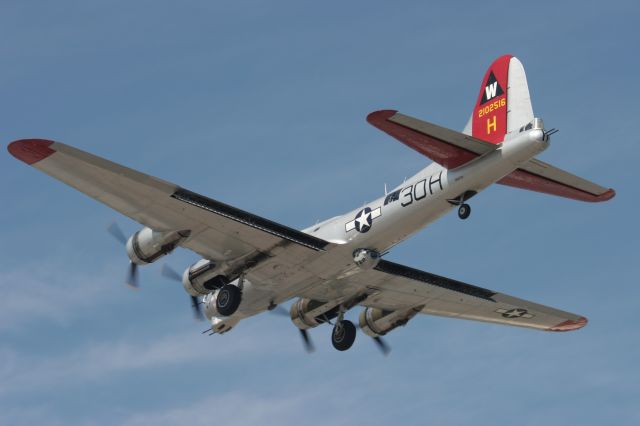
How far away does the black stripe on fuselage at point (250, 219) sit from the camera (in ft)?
126

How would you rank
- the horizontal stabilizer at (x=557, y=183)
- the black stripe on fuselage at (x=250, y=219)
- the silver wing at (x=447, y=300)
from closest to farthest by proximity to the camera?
the horizontal stabilizer at (x=557, y=183)
the black stripe on fuselage at (x=250, y=219)
the silver wing at (x=447, y=300)

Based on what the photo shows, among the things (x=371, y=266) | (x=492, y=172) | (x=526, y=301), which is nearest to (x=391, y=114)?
(x=492, y=172)

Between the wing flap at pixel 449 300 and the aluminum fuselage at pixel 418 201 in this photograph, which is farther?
the wing flap at pixel 449 300

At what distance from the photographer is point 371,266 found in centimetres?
3984

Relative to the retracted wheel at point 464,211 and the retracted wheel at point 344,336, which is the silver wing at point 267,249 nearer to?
the retracted wheel at point 344,336

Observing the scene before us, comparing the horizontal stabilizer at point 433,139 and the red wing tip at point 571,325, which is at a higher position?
the horizontal stabilizer at point 433,139

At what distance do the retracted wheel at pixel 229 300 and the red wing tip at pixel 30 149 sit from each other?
844cm

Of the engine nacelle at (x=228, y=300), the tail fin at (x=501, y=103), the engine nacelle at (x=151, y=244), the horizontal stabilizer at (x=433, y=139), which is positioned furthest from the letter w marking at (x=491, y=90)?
the engine nacelle at (x=151, y=244)

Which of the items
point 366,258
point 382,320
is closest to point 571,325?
point 382,320

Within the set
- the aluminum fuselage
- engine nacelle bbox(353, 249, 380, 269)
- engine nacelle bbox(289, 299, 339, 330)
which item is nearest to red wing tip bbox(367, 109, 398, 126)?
the aluminum fuselage

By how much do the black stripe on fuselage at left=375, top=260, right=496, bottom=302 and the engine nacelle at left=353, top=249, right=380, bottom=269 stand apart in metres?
2.80

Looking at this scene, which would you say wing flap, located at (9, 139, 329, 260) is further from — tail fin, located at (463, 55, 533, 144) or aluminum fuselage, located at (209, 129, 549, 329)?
tail fin, located at (463, 55, 533, 144)

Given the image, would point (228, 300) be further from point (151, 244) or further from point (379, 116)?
point (379, 116)

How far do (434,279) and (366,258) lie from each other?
19.1 feet
